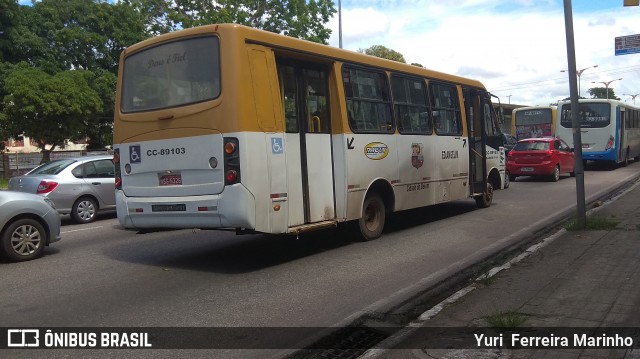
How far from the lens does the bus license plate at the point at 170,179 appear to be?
7156mm

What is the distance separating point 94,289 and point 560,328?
504 cm

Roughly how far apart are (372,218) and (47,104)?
2439 cm

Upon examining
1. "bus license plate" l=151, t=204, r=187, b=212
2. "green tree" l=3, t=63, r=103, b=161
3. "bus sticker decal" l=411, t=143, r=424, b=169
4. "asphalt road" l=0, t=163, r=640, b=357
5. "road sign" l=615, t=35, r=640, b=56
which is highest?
"green tree" l=3, t=63, r=103, b=161

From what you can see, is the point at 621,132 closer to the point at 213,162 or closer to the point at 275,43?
the point at 275,43

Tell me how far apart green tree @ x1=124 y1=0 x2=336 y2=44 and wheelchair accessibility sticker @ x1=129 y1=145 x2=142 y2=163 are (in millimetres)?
23500

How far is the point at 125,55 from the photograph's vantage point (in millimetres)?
8039

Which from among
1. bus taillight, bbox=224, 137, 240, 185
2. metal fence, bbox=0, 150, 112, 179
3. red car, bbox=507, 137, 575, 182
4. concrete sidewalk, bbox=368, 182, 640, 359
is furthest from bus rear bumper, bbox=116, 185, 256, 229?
metal fence, bbox=0, 150, 112, 179

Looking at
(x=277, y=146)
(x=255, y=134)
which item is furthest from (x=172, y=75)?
(x=277, y=146)

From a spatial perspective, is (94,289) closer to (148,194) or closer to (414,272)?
(148,194)

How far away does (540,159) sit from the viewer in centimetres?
2014

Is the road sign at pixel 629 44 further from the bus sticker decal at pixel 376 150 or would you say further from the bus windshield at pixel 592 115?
the bus windshield at pixel 592 115

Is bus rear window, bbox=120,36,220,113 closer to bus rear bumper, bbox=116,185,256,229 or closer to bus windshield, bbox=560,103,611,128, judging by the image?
bus rear bumper, bbox=116,185,256,229

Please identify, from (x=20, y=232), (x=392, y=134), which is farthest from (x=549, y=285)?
(x=20, y=232)

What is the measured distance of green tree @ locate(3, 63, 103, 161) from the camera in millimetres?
27938
